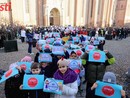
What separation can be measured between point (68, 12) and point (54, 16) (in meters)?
3.32

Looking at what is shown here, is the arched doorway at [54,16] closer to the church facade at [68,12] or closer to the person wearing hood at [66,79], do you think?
the church facade at [68,12]

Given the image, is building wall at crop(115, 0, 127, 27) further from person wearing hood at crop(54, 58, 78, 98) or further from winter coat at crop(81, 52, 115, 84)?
person wearing hood at crop(54, 58, 78, 98)

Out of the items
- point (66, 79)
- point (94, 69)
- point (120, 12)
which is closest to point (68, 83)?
point (66, 79)

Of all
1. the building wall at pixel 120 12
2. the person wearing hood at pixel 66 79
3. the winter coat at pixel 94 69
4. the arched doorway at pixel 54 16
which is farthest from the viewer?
the building wall at pixel 120 12

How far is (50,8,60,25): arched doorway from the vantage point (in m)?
29.5

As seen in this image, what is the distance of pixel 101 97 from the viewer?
2.35 metres

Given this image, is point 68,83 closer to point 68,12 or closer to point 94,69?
point 94,69

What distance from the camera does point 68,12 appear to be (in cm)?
3109

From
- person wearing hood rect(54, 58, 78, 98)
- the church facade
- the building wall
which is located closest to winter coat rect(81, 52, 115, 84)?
person wearing hood rect(54, 58, 78, 98)

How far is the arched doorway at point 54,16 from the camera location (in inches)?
1160

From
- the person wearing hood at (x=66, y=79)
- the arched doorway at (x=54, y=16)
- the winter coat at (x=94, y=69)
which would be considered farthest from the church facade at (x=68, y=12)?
the person wearing hood at (x=66, y=79)

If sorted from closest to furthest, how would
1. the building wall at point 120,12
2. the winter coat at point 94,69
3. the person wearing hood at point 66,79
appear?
the person wearing hood at point 66,79
the winter coat at point 94,69
the building wall at point 120,12

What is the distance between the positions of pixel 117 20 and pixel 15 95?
155ft

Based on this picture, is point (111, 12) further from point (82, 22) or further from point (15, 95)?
point (15, 95)
